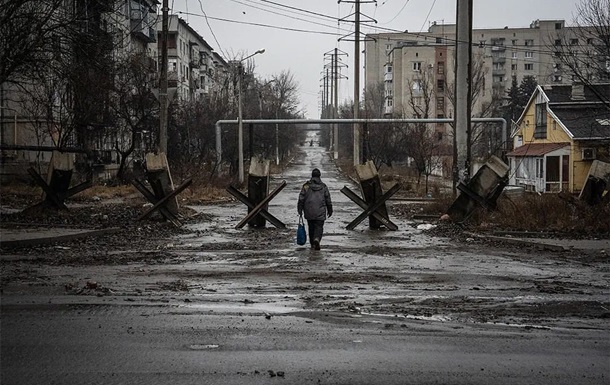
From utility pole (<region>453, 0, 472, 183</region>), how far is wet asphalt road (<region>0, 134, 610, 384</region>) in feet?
37.4

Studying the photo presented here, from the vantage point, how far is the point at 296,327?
828 cm

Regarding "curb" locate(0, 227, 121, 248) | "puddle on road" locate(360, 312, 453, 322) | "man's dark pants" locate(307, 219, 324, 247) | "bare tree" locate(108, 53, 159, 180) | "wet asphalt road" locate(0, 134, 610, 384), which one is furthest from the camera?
"bare tree" locate(108, 53, 159, 180)

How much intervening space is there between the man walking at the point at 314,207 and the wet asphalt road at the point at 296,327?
8.60 feet

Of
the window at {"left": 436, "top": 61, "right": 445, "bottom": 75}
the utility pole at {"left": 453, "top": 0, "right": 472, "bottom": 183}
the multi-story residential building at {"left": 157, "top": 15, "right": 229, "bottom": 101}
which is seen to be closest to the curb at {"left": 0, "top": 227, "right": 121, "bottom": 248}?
the utility pole at {"left": 453, "top": 0, "right": 472, "bottom": 183}

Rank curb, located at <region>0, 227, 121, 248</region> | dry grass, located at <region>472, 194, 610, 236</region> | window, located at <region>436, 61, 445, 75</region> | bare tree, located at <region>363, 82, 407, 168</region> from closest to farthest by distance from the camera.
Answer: curb, located at <region>0, 227, 121, 248</region> → dry grass, located at <region>472, 194, 610, 236</region> → bare tree, located at <region>363, 82, 407, 168</region> → window, located at <region>436, 61, 445, 75</region>

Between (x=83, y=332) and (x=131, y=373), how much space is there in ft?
5.60

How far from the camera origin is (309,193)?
17594 mm

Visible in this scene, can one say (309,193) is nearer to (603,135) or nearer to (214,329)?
(214,329)

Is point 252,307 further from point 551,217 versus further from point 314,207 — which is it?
point 551,217

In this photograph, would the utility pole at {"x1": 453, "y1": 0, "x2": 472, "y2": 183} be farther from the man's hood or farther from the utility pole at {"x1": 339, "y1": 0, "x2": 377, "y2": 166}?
the utility pole at {"x1": 339, "y1": 0, "x2": 377, "y2": 166}

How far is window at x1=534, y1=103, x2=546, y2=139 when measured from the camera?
57.4 meters

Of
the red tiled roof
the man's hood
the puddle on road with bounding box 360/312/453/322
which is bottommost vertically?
the puddle on road with bounding box 360/312/453/322

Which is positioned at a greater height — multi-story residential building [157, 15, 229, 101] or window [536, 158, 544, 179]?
multi-story residential building [157, 15, 229, 101]

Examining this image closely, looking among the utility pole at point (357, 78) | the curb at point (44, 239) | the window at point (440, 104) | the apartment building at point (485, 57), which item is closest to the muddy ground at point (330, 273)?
the curb at point (44, 239)
